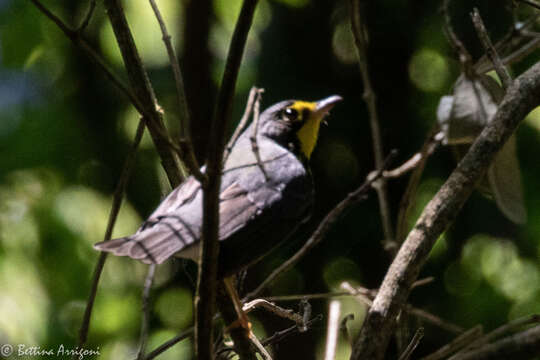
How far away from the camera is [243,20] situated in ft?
5.88

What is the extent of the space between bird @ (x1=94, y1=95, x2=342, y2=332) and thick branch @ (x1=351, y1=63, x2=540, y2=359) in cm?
48

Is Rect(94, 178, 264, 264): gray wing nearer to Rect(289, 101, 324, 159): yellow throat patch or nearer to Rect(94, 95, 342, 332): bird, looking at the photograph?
Rect(94, 95, 342, 332): bird

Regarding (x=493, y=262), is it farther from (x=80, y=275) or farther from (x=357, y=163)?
(x=80, y=275)

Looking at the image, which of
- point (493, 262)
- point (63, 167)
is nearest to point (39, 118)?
point (63, 167)

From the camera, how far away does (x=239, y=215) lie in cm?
286

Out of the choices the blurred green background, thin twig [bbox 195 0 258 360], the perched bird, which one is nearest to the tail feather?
the perched bird

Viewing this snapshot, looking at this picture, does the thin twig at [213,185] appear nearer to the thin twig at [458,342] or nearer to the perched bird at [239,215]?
the perched bird at [239,215]

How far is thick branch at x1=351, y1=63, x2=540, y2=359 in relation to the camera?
7.77 feet

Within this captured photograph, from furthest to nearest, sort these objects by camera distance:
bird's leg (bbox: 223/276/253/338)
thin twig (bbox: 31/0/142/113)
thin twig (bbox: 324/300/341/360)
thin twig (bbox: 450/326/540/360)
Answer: thin twig (bbox: 324/300/341/360)
bird's leg (bbox: 223/276/253/338)
thin twig (bbox: 31/0/142/113)
thin twig (bbox: 450/326/540/360)

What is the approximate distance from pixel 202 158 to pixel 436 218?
284 cm

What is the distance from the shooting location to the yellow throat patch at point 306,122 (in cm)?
374

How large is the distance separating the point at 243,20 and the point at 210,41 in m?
3.80
